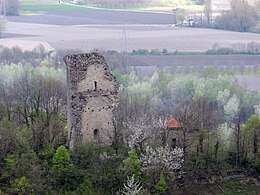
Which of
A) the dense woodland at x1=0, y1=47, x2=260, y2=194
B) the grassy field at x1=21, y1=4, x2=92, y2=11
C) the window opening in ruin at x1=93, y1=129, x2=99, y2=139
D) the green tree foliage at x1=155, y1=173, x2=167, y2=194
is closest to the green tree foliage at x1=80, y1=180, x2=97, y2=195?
the dense woodland at x1=0, y1=47, x2=260, y2=194

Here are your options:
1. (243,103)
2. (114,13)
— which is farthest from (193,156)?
(114,13)

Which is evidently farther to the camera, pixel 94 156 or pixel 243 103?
pixel 243 103

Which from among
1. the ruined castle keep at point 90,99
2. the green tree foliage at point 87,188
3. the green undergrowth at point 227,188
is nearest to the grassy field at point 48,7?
the ruined castle keep at point 90,99

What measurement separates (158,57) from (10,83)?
26329 millimetres

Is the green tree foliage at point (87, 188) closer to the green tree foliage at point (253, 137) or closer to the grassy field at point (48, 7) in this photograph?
the green tree foliage at point (253, 137)

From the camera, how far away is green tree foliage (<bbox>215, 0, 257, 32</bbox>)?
87.9 m

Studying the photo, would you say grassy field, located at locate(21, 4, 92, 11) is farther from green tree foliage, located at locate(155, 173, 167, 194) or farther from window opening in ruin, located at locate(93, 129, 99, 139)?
green tree foliage, located at locate(155, 173, 167, 194)

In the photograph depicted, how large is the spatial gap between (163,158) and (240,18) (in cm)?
6787

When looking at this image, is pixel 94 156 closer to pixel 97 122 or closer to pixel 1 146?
pixel 97 122

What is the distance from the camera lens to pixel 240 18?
8894 centimetres

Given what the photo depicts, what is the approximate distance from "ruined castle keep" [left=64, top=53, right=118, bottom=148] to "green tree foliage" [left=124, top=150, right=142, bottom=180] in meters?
2.50

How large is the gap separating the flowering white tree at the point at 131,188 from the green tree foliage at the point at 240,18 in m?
67.9

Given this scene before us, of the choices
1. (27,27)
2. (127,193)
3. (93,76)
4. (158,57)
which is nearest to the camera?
(127,193)

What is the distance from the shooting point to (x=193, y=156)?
90.2 feet
